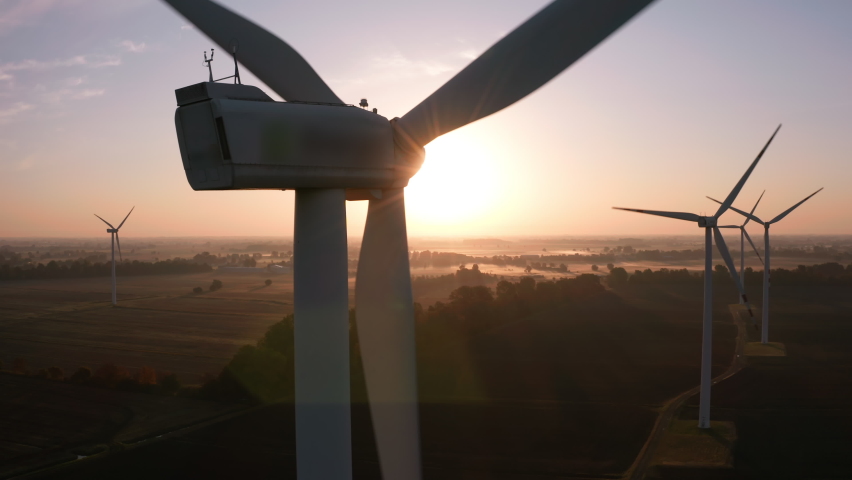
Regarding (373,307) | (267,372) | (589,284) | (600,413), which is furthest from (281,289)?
(373,307)

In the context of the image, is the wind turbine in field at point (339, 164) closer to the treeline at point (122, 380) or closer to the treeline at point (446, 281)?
the treeline at point (122, 380)

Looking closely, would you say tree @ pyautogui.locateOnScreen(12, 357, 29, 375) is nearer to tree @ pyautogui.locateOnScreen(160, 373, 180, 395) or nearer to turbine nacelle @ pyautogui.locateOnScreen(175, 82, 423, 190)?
tree @ pyautogui.locateOnScreen(160, 373, 180, 395)

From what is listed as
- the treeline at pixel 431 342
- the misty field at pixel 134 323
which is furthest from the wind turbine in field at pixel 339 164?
the misty field at pixel 134 323

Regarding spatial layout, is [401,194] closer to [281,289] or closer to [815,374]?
[815,374]

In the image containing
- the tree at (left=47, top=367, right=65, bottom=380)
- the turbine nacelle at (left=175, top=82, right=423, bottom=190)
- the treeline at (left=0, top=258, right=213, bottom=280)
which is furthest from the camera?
the treeline at (left=0, top=258, right=213, bottom=280)

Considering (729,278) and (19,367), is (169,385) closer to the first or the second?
(19,367)

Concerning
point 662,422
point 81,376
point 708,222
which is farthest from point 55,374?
point 708,222

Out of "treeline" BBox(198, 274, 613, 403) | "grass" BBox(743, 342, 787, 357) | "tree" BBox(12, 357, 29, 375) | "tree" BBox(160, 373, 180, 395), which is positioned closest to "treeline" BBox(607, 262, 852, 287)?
"treeline" BBox(198, 274, 613, 403)
